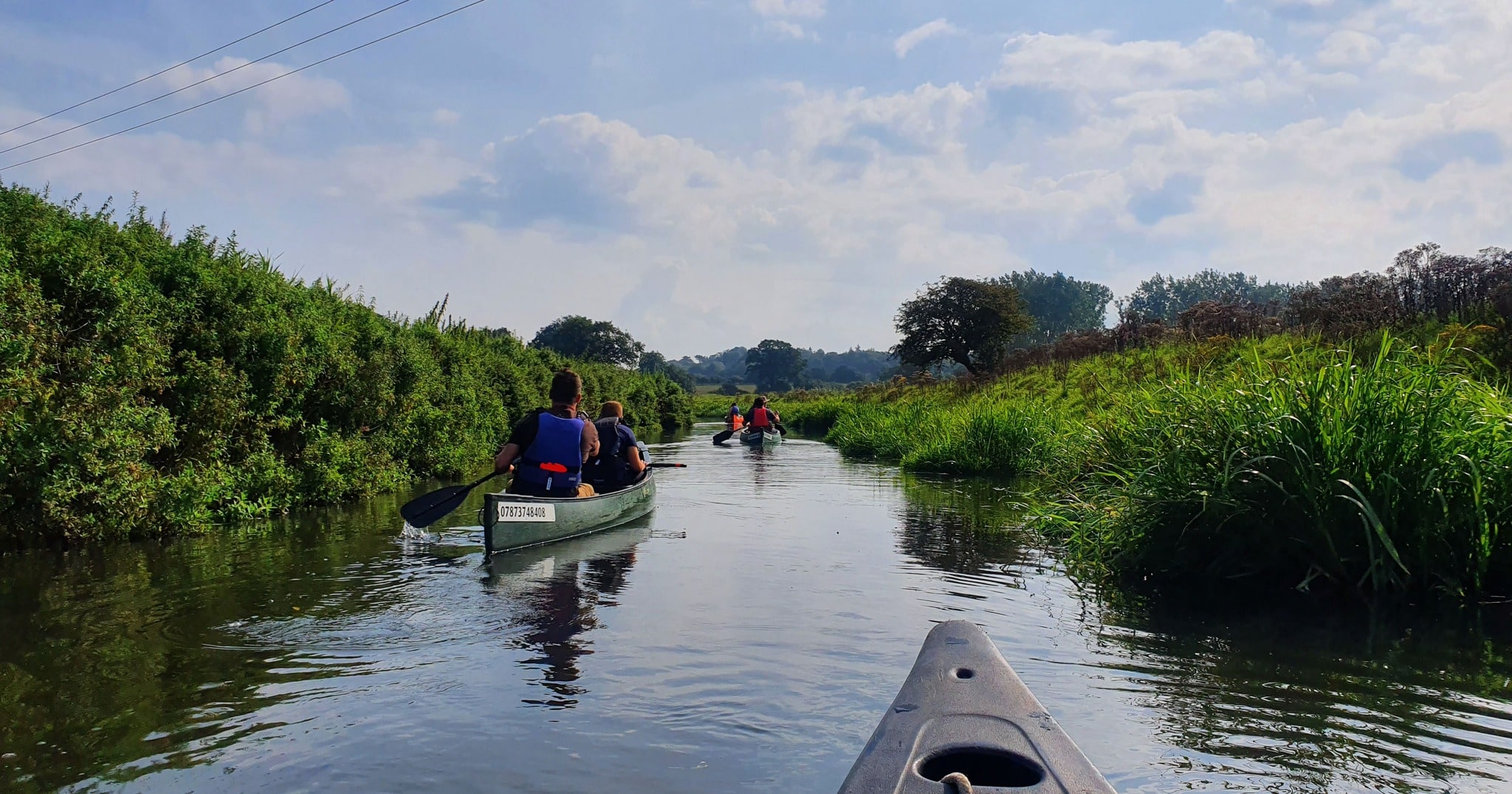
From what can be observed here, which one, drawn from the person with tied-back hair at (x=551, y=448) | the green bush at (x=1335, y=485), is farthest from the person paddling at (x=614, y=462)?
the green bush at (x=1335, y=485)

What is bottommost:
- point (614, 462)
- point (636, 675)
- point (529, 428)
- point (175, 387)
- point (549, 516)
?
point (636, 675)

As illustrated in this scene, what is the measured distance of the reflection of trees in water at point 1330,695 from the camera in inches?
158

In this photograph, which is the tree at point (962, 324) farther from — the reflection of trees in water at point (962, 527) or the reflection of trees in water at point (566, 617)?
the reflection of trees in water at point (566, 617)

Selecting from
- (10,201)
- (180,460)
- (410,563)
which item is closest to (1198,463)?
(410,563)

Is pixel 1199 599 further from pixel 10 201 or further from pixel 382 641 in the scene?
pixel 10 201

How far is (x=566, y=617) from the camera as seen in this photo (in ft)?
22.5

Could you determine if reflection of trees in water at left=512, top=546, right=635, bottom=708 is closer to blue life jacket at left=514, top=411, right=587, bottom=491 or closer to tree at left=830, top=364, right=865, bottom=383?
blue life jacket at left=514, top=411, right=587, bottom=491

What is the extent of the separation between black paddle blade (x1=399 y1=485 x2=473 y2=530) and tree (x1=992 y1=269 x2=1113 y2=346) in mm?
125093

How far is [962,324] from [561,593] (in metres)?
42.2

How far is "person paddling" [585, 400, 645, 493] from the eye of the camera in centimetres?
1238

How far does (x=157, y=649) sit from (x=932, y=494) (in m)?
11.0

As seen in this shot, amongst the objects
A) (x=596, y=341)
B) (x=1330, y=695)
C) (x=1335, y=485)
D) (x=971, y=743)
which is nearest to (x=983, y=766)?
(x=971, y=743)

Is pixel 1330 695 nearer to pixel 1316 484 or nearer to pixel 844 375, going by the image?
pixel 1316 484

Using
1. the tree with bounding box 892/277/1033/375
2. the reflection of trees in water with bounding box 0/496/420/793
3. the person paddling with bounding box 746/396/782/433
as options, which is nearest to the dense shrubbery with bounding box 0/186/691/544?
the reflection of trees in water with bounding box 0/496/420/793
